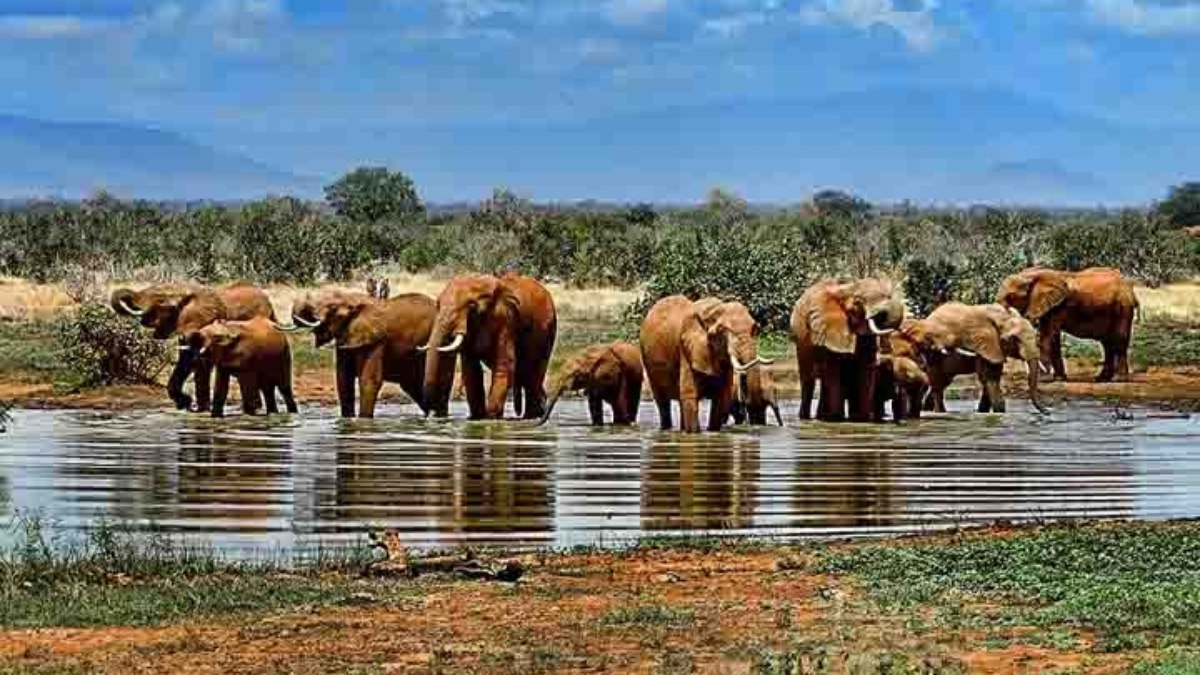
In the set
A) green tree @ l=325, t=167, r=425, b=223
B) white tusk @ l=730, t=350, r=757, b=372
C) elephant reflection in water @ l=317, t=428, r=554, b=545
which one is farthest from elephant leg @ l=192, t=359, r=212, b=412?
green tree @ l=325, t=167, r=425, b=223

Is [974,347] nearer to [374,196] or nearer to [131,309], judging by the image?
[131,309]

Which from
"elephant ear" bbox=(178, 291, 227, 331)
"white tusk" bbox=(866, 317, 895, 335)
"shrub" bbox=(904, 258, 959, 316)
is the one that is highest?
"shrub" bbox=(904, 258, 959, 316)

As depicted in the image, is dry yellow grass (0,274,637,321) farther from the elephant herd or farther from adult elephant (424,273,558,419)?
adult elephant (424,273,558,419)

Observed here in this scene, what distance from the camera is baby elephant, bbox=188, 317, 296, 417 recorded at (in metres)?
28.9

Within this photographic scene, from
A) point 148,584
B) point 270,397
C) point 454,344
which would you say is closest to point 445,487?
point 148,584

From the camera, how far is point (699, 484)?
71.2 ft

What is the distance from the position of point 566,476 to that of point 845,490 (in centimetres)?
274

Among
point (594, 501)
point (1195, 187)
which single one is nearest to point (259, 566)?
point (594, 501)

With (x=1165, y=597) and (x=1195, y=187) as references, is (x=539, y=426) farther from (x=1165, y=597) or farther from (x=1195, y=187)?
(x=1195, y=187)

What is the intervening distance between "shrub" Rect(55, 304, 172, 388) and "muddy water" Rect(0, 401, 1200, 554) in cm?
309

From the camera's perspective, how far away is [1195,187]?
102312mm

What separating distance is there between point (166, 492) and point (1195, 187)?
87.0 metres

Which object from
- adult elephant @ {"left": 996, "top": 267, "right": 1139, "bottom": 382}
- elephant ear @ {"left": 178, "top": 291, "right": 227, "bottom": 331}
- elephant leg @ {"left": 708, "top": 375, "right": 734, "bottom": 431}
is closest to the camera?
elephant leg @ {"left": 708, "top": 375, "right": 734, "bottom": 431}

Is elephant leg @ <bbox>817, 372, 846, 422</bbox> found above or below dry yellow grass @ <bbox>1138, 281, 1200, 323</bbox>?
below
